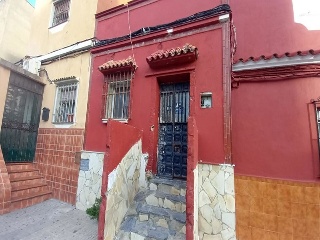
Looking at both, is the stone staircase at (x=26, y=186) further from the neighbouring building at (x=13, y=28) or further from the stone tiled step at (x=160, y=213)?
the neighbouring building at (x=13, y=28)

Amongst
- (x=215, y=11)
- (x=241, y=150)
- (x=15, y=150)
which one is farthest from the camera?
(x=15, y=150)

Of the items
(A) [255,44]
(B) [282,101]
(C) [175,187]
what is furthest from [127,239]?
(A) [255,44]

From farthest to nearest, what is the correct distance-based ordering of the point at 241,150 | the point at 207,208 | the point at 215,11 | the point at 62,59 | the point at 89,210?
the point at 62,59
the point at 89,210
the point at 215,11
the point at 241,150
the point at 207,208

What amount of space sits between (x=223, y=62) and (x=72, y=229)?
555 cm

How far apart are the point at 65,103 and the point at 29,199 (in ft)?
11.2

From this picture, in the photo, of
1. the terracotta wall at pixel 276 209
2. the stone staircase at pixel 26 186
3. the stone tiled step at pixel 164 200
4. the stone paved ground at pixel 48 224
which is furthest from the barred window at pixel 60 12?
the terracotta wall at pixel 276 209

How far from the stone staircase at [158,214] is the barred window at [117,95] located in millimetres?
2423

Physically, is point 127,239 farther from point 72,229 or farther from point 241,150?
point 241,150

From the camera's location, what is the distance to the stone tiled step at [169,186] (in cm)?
479

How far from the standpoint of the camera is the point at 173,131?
562 cm

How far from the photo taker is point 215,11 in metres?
5.07

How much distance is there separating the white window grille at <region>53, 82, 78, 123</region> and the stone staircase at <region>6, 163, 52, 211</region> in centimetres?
197

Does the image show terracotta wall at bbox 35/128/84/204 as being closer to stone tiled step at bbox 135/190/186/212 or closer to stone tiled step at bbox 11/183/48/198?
stone tiled step at bbox 11/183/48/198

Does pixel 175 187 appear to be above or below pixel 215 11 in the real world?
below
